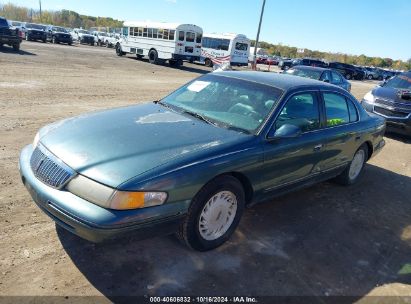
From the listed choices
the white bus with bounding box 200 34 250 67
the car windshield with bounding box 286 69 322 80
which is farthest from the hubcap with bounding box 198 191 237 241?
the white bus with bounding box 200 34 250 67

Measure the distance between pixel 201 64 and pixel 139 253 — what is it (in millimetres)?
30563

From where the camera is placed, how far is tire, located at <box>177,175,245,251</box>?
3.36 m

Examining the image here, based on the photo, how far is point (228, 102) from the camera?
4.30 meters

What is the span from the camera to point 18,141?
602 cm

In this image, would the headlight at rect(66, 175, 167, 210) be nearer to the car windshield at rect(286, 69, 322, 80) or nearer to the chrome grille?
the chrome grille

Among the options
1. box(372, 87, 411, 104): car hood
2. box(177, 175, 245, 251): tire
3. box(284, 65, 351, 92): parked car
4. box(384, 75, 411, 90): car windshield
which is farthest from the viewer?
box(284, 65, 351, 92): parked car

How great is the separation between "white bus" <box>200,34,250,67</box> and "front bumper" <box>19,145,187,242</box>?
27.5 m

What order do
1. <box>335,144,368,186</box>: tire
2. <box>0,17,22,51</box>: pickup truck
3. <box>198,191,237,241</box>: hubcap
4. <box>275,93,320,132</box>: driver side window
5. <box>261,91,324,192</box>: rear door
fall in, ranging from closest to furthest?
<box>198,191,237,241</box>: hubcap < <box>261,91,324,192</box>: rear door < <box>275,93,320,132</box>: driver side window < <box>335,144,368,186</box>: tire < <box>0,17,22,51</box>: pickup truck

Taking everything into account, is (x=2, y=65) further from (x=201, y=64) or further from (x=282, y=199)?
(x=201, y=64)

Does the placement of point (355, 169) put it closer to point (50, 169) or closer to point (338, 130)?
point (338, 130)

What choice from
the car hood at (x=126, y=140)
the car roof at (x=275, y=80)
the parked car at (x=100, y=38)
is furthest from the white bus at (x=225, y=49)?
the car hood at (x=126, y=140)

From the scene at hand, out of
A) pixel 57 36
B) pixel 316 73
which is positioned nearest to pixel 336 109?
pixel 316 73

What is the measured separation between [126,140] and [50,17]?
341 ft

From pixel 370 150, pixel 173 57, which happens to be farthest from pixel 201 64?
pixel 370 150
